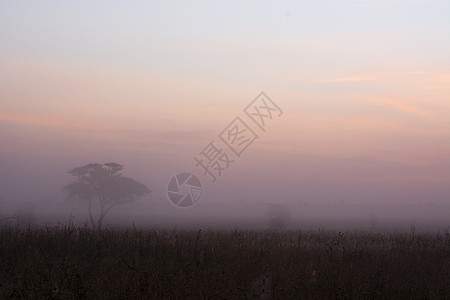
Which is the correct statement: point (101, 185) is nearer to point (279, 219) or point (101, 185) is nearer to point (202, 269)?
point (279, 219)

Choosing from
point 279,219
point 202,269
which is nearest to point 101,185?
point 279,219

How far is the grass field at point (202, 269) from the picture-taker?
8.69 metres

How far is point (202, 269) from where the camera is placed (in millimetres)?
10938

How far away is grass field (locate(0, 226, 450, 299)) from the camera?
8688 millimetres

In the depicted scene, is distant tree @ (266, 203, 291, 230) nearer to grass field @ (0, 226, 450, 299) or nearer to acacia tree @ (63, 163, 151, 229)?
acacia tree @ (63, 163, 151, 229)

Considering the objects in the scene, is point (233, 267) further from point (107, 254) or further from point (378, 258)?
point (378, 258)

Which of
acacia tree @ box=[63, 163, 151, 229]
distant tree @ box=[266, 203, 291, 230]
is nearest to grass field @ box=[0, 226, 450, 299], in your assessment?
distant tree @ box=[266, 203, 291, 230]

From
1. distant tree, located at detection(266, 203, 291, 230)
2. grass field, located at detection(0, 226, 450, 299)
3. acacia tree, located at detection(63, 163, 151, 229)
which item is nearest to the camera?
grass field, located at detection(0, 226, 450, 299)

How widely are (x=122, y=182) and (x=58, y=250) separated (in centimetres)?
5971

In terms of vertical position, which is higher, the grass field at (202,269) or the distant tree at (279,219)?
the distant tree at (279,219)

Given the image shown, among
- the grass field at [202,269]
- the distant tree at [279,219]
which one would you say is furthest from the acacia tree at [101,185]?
the grass field at [202,269]

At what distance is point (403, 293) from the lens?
373 inches

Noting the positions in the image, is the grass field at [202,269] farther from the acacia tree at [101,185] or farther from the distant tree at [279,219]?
the acacia tree at [101,185]

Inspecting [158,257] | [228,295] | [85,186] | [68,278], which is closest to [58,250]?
[158,257]
